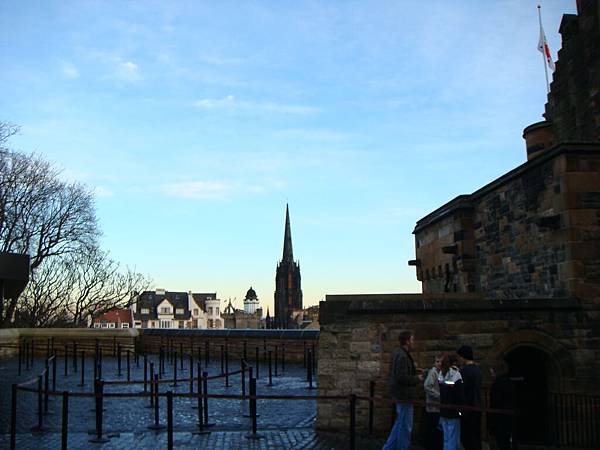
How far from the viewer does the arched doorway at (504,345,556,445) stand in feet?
38.3

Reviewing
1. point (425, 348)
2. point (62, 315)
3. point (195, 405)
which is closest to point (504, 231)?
point (425, 348)

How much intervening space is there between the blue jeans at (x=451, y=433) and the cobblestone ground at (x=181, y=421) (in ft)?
5.95

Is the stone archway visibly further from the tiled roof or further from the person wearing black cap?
the tiled roof

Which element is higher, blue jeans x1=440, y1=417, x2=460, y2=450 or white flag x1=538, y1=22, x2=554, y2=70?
white flag x1=538, y1=22, x2=554, y2=70

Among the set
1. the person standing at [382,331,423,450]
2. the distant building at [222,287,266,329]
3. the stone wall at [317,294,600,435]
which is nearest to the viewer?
the person standing at [382,331,423,450]

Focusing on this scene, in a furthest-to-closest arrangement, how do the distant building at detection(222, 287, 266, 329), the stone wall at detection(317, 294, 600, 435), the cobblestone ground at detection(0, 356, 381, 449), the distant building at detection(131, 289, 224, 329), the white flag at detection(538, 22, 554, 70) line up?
the distant building at detection(222, 287, 266, 329) < the distant building at detection(131, 289, 224, 329) < the white flag at detection(538, 22, 554, 70) < the stone wall at detection(317, 294, 600, 435) < the cobblestone ground at detection(0, 356, 381, 449)

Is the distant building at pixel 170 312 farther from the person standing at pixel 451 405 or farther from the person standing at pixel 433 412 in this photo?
the person standing at pixel 451 405

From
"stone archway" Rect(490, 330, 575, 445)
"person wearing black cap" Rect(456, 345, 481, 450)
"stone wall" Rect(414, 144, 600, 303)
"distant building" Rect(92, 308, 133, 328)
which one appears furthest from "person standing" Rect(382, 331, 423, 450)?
"distant building" Rect(92, 308, 133, 328)

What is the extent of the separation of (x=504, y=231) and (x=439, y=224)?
14.4 feet

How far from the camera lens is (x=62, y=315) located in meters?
42.1

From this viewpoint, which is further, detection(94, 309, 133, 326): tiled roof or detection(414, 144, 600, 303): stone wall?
detection(94, 309, 133, 326): tiled roof

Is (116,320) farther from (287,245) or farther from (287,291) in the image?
(287,245)

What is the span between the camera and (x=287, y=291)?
132 m

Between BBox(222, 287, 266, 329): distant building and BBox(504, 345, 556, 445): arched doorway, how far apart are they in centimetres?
12903
